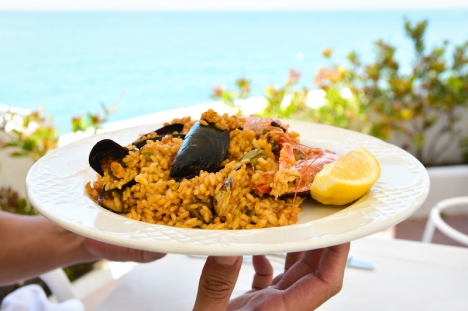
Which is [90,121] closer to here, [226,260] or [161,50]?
[226,260]

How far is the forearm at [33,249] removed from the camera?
1.76 metres

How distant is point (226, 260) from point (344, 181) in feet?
1.24

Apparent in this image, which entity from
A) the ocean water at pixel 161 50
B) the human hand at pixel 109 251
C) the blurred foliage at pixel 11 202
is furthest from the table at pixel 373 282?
the ocean water at pixel 161 50

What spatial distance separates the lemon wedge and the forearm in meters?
1.11

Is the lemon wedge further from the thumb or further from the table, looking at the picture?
the table

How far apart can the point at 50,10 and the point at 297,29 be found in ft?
92.8

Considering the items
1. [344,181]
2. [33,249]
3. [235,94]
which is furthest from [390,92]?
[33,249]

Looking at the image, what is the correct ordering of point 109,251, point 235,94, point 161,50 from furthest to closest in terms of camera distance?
point 161,50 → point 235,94 → point 109,251

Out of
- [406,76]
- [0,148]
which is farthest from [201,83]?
[0,148]

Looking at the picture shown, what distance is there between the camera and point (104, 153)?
119 centimetres

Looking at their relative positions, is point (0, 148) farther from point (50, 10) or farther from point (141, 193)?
point (50, 10)

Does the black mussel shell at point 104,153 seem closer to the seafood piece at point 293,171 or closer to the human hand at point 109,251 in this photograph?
the seafood piece at point 293,171

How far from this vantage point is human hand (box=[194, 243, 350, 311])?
1056mm

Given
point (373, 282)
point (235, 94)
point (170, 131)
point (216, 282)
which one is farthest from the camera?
point (235, 94)
